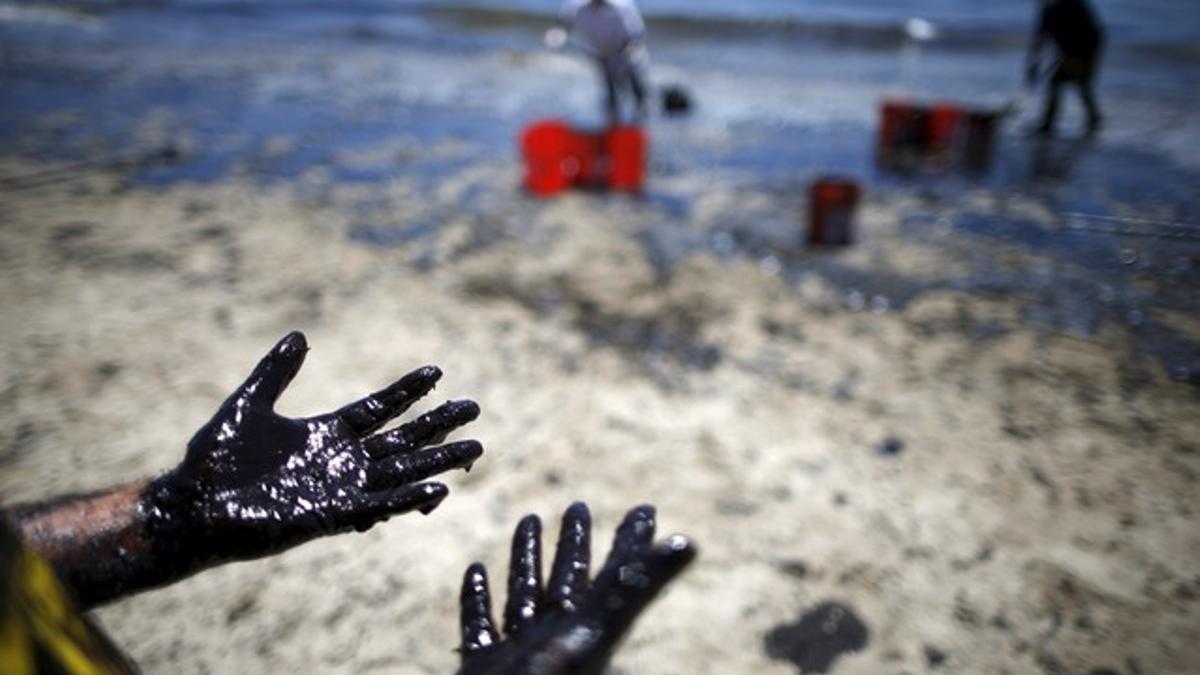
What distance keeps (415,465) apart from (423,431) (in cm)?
11

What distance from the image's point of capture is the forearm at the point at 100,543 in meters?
1.45

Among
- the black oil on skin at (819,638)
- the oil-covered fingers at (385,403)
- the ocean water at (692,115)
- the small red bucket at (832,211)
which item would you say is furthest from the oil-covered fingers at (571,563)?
the small red bucket at (832,211)

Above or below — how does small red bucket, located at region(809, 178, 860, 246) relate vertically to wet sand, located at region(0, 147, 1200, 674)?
above

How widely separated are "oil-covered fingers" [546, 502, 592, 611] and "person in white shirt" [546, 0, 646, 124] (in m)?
7.49

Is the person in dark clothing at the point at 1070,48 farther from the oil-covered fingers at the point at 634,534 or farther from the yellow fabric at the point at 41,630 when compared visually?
the yellow fabric at the point at 41,630

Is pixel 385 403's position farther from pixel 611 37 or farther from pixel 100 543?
pixel 611 37

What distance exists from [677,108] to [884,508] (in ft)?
25.0

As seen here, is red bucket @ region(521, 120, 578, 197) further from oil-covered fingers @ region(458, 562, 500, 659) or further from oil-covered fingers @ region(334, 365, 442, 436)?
oil-covered fingers @ region(458, 562, 500, 659)

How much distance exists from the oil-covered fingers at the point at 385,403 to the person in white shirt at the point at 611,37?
7.21 metres

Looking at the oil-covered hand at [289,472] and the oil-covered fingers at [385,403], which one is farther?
the oil-covered fingers at [385,403]

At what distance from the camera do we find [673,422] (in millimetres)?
3195

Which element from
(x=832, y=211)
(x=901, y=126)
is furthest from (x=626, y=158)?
(x=901, y=126)

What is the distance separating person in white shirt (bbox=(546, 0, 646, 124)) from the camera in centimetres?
788

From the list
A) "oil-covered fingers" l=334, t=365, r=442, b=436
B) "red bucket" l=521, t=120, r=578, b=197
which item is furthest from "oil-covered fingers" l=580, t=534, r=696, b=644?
"red bucket" l=521, t=120, r=578, b=197
